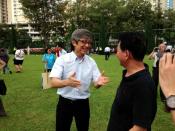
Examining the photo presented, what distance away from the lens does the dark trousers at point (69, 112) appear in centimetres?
537

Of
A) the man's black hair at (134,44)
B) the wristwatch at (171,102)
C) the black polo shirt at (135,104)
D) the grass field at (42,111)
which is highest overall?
the man's black hair at (134,44)

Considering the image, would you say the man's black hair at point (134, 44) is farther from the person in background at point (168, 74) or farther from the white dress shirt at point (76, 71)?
the white dress shirt at point (76, 71)

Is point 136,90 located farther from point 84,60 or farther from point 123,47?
point 84,60

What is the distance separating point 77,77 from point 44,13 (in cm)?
6381

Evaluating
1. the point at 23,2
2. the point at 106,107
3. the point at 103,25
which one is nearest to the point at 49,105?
the point at 106,107

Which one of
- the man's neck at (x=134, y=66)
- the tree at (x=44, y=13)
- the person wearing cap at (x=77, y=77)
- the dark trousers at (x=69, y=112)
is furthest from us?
the tree at (x=44, y=13)

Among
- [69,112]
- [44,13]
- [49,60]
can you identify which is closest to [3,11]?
[44,13]

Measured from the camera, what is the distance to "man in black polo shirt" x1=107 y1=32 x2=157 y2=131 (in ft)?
10.6

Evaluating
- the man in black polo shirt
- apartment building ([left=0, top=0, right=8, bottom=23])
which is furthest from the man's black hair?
apartment building ([left=0, top=0, right=8, bottom=23])

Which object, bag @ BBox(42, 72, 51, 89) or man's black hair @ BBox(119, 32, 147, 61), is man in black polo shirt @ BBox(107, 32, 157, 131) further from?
bag @ BBox(42, 72, 51, 89)

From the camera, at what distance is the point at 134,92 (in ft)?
10.8

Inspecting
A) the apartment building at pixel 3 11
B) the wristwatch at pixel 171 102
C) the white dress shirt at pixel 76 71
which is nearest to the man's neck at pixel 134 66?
the wristwatch at pixel 171 102

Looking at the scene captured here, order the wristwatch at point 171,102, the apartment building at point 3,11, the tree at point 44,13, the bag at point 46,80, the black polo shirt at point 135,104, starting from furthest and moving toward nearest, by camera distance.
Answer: the apartment building at point 3,11 → the tree at point 44,13 → the bag at point 46,80 → the black polo shirt at point 135,104 → the wristwatch at point 171,102

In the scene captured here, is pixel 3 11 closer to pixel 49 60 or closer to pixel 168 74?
pixel 49 60
